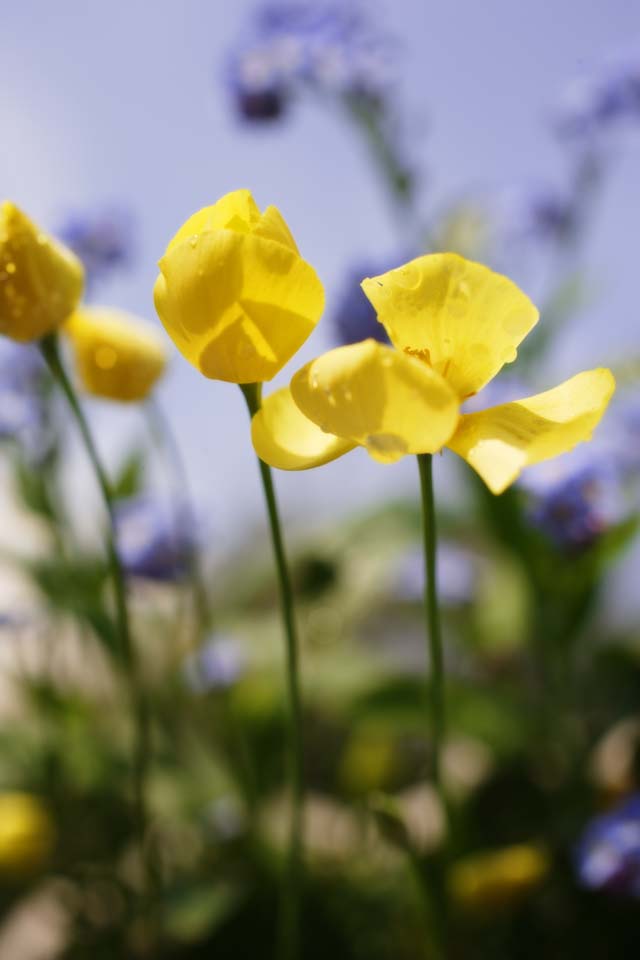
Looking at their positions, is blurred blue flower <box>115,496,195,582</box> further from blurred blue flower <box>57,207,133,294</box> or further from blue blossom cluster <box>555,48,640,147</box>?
blue blossom cluster <box>555,48,640,147</box>

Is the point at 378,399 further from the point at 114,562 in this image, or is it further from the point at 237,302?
the point at 114,562

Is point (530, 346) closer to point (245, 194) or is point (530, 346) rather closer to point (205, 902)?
point (205, 902)

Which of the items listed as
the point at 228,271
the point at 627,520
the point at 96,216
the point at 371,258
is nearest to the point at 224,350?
the point at 228,271

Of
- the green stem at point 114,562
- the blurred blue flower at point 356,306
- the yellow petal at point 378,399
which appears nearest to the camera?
the yellow petal at point 378,399

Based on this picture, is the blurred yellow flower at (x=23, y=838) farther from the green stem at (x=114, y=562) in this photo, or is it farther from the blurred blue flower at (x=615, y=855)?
the blurred blue flower at (x=615, y=855)

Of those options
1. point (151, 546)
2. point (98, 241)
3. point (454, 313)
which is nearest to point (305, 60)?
point (98, 241)

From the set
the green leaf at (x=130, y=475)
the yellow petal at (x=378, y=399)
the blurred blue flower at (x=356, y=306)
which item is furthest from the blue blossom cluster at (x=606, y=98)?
the yellow petal at (x=378, y=399)

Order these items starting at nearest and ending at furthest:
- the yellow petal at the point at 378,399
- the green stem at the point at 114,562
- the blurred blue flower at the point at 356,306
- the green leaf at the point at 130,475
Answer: the yellow petal at the point at 378,399
the green stem at the point at 114,562
the blurred blue flower at the point at 356,306
the green leaf at the point at 130,475

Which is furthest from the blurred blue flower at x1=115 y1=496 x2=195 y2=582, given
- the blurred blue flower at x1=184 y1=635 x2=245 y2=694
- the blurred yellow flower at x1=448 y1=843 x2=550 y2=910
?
the blurred yellow flower at x1=448 y1=843 x2=550 y2=910
